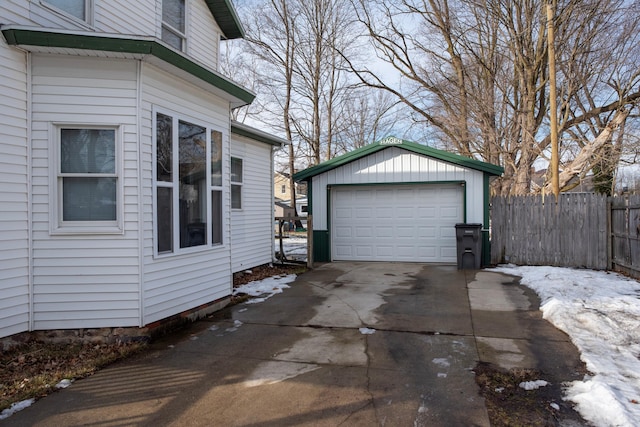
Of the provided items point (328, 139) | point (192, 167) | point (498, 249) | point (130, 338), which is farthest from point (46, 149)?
point (328, 139)

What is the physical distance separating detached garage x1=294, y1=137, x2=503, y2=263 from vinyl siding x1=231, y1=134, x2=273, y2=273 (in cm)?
130

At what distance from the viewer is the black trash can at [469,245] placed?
10328 millimetres

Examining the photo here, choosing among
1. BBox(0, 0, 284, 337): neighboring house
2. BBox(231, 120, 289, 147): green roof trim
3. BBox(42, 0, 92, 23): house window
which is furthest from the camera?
BBox(231, 120, 289, 147): green roof trim

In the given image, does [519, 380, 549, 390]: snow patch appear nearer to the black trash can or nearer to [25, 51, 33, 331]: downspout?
[25, 51, 33, 331]: downspout

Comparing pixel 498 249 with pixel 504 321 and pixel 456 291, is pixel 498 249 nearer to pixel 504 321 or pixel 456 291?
pixel 456 291

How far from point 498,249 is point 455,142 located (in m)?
9.98

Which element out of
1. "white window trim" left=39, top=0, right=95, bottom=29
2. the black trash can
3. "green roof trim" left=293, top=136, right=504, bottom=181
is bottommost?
the black trash can

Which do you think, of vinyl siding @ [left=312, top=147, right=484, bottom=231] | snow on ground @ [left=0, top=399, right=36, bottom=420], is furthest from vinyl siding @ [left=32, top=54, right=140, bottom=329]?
vinyl siding @ [left=312, top=147, right=484, bottom=231]

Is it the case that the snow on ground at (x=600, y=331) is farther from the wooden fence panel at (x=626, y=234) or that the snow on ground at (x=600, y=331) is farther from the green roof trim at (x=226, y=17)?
the green roof trim at (x=226, y=17)

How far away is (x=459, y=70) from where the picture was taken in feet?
60.8

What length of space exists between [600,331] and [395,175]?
7340 millimetres

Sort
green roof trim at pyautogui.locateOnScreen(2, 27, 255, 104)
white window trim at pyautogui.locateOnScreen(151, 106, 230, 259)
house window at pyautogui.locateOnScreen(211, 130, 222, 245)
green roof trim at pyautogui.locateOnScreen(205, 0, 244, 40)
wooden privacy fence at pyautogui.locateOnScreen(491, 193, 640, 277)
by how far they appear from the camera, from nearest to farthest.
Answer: green roof trim at pyautogui.locateOnScreen(2, 27, 255, 104) < white window trim at pyautogui.locateOnScreen(151, 106, 230, 259) < house window at pyautogui.locateOnScreen(211, 130, 222, 245) < green roof trim at pyautogui.locateOnScreen(205, 0, 244, 40) < wooden privacy fence at pyautogui.locateOnScreen(491, 193, 640, 277)

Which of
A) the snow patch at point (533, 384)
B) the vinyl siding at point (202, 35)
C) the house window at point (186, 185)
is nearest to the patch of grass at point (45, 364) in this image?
the house window at point (186, 185)

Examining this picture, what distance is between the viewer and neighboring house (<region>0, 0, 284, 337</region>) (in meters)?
4.52
